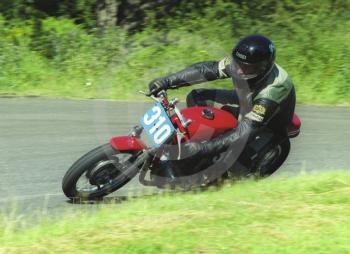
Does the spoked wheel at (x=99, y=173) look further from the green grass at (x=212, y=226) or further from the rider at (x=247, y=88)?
the rider at (x=247, y=88)

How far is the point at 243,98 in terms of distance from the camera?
22.1 feet

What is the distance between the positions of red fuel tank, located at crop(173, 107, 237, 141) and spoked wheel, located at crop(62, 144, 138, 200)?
61 cm

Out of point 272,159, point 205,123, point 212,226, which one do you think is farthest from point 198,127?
point 212,226

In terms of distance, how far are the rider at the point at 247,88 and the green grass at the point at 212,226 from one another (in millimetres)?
555

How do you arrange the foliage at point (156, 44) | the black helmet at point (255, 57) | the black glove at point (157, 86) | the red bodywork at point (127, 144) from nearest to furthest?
1. the red bodywork at point (127, 144)
2. the black helmet at point (255, 57)
3. the black glove at point (157, 86)
4. the foliage at point (156, 44)

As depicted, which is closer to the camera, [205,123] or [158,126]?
[158,126]

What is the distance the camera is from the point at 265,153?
709cm

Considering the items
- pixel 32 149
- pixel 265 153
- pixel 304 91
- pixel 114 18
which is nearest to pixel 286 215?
pixel 265 153

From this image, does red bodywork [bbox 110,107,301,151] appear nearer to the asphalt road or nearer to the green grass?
the green grass

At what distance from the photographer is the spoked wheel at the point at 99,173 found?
6.23 metres

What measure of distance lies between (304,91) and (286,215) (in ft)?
29.2

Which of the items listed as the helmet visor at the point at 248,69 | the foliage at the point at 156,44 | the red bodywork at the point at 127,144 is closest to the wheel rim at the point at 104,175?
the red bodywork at the point at 127,144

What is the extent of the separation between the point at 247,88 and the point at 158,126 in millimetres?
1005

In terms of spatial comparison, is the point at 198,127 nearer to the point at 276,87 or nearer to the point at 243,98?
the point at 243,98
